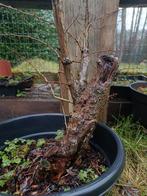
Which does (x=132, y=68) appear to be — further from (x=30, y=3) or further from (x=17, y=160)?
(x=17, y=160)

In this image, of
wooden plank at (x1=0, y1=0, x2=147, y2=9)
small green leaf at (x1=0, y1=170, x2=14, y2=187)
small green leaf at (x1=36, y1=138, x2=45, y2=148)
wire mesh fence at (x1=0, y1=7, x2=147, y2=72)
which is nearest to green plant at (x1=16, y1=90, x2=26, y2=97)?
wire mesh fence at (x1=0, y1=7, x2=147, y2=72)

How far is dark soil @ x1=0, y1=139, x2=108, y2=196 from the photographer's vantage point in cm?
77

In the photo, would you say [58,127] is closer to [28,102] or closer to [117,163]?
[117,163]

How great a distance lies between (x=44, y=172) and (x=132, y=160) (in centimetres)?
62

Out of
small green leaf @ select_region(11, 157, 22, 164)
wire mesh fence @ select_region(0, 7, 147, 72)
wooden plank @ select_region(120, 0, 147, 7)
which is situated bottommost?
small green leaf @ select_region(11, 157, 22, 164)

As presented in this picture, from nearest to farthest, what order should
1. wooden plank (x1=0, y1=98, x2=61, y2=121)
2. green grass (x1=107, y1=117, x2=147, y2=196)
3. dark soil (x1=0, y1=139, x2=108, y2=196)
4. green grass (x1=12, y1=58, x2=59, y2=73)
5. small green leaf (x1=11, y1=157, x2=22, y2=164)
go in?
dark soil (x1=0, y1=139, x2=108, y2=196), small green leaf (x1=11, y1=157, x2=22, y2=164), green grass (x1=107, y1=117, x2=147, y2=196), wooden plank (x1=0, y1=98, x2=61, y2=121), green grass (x1=12, y1=58, x2=59, y2=73)

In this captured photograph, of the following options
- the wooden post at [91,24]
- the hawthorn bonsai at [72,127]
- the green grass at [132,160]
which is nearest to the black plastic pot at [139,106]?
the green grass at [132,160]

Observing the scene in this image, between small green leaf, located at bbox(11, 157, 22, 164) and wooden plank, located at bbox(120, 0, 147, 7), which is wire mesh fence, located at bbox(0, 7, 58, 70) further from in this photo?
small green leaf, located at bbox(11, 157, 22, 164)

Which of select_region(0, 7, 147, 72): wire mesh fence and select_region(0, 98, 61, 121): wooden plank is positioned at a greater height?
select_region(0, 7, 147, 72): wire mesh fence

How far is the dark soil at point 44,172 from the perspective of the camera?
30.2 inches

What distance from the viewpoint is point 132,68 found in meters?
1.90

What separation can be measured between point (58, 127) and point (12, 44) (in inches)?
39.7

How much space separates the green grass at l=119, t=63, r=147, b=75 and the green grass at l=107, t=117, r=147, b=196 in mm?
503

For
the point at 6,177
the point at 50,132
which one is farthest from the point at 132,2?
the point at 6,177
